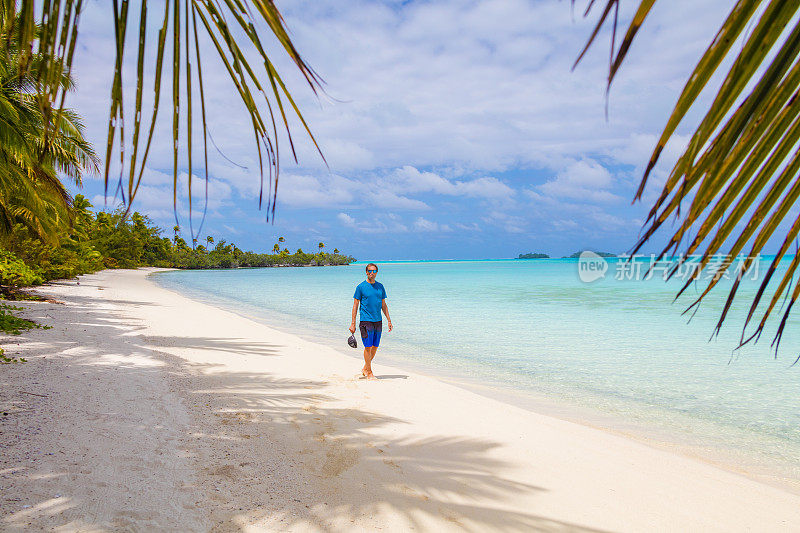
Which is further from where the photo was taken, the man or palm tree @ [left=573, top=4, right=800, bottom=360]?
the man

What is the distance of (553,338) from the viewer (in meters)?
13.3

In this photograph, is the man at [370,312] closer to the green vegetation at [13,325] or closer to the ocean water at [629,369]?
the ocean water at [629,369]

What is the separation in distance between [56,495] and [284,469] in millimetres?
1358

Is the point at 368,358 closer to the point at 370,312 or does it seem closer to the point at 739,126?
the point at 370,312

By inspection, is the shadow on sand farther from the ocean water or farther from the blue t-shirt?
the ocean water

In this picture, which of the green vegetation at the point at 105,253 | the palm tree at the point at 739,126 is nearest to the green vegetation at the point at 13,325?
the green vegetation at the point at 105,253

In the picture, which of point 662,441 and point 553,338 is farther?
point 553,338

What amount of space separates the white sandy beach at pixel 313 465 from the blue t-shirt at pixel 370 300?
1.16 meters

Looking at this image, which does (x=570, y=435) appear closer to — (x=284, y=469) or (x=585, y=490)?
Answer: (x=585, y=490)

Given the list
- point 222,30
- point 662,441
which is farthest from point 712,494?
point 222,30

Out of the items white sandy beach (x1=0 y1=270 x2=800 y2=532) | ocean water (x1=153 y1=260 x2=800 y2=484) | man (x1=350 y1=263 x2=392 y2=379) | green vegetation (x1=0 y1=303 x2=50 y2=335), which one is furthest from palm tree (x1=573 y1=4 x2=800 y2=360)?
green vegetation (x1=0 y1=303 x2=50 y2=335)

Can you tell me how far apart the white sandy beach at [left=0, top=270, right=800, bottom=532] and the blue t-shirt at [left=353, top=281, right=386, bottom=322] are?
3.81 ft

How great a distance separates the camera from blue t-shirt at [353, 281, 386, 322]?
22.7 feet

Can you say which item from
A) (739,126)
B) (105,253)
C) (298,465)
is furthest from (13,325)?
(105,253)
